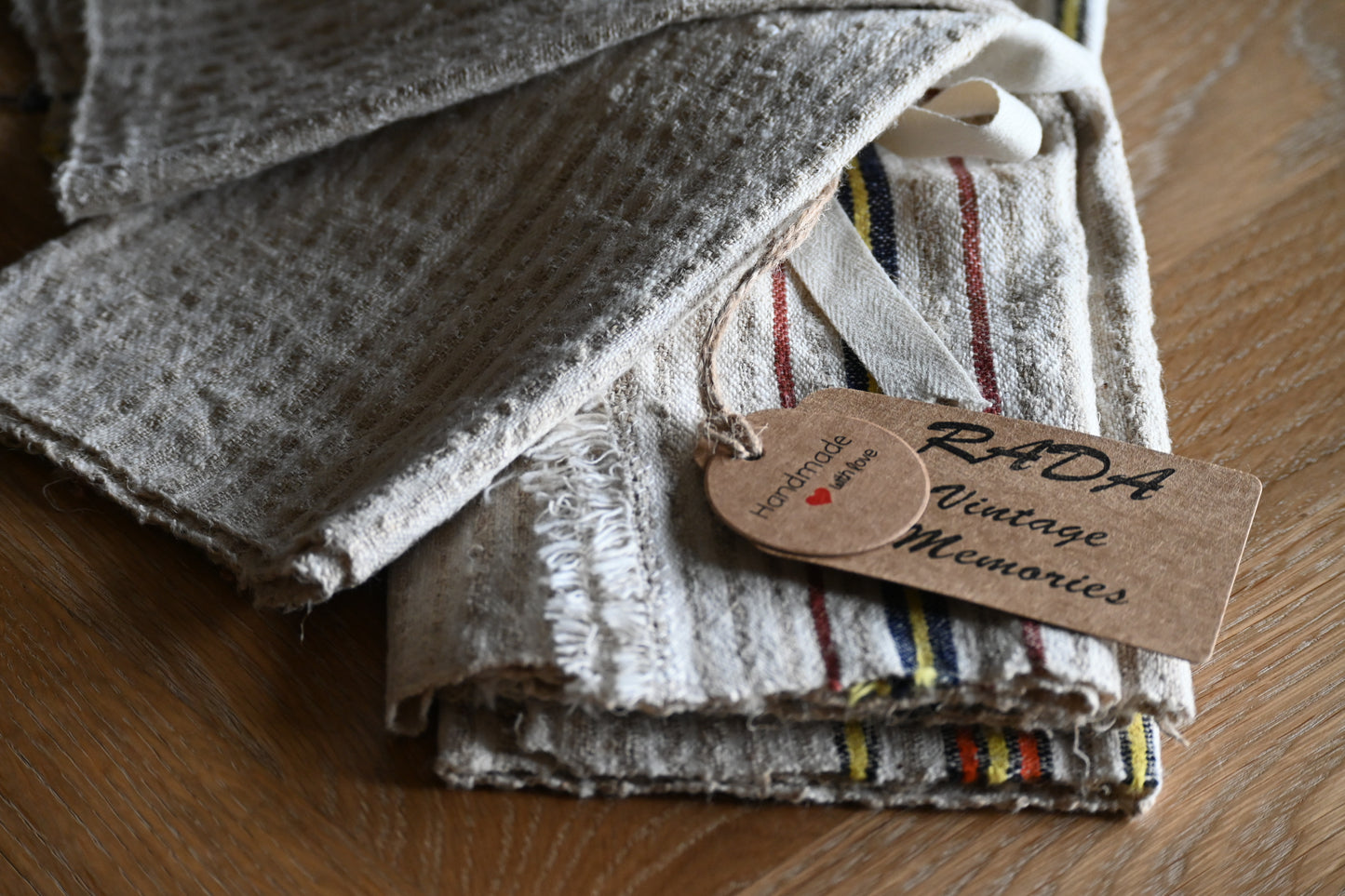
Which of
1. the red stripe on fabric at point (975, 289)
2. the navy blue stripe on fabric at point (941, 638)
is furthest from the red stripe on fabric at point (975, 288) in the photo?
the navy blue stripe on fabric at point (941, 638)

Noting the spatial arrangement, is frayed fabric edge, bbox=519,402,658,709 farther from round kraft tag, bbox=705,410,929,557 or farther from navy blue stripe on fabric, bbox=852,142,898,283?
navy blue stripe on fabric, bbox=852,142,898,283

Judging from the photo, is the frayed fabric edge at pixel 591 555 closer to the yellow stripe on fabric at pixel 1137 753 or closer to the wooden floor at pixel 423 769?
the wooden floor at pixel 423 769

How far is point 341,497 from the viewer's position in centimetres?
47

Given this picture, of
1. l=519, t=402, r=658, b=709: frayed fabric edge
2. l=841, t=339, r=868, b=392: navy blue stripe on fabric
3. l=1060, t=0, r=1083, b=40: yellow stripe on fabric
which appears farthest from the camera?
l=1060, t=0, r=1083, b=40: yellow stripe on fabric

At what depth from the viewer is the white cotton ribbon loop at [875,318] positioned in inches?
19.7

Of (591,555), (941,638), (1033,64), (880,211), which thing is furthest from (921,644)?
(1033,64)

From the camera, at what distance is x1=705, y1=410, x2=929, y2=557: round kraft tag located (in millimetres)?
433

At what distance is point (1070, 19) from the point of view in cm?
69

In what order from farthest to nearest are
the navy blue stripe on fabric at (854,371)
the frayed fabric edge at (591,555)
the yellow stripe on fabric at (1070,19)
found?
1. the yellow stripe on fabric at (1070,19)
2. the navy blue stripe on fabric at (854,371)
3. the frayed fabric edge at (591,555)

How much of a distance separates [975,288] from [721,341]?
0.44 ft

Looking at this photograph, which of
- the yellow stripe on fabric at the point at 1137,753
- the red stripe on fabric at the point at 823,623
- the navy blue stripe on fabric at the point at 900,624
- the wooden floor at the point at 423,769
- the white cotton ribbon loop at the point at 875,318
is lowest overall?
the wooden floor at the point at 423,769

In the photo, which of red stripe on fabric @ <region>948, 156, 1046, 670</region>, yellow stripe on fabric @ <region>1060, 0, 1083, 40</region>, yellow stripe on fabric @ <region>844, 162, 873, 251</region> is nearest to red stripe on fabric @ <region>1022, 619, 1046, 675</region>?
red stripe on fabric @ <region>948, 156, 1046, 670</region>

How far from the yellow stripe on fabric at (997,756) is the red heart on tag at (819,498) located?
11cm

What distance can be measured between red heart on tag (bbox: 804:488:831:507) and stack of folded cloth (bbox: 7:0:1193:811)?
0.09 ft
